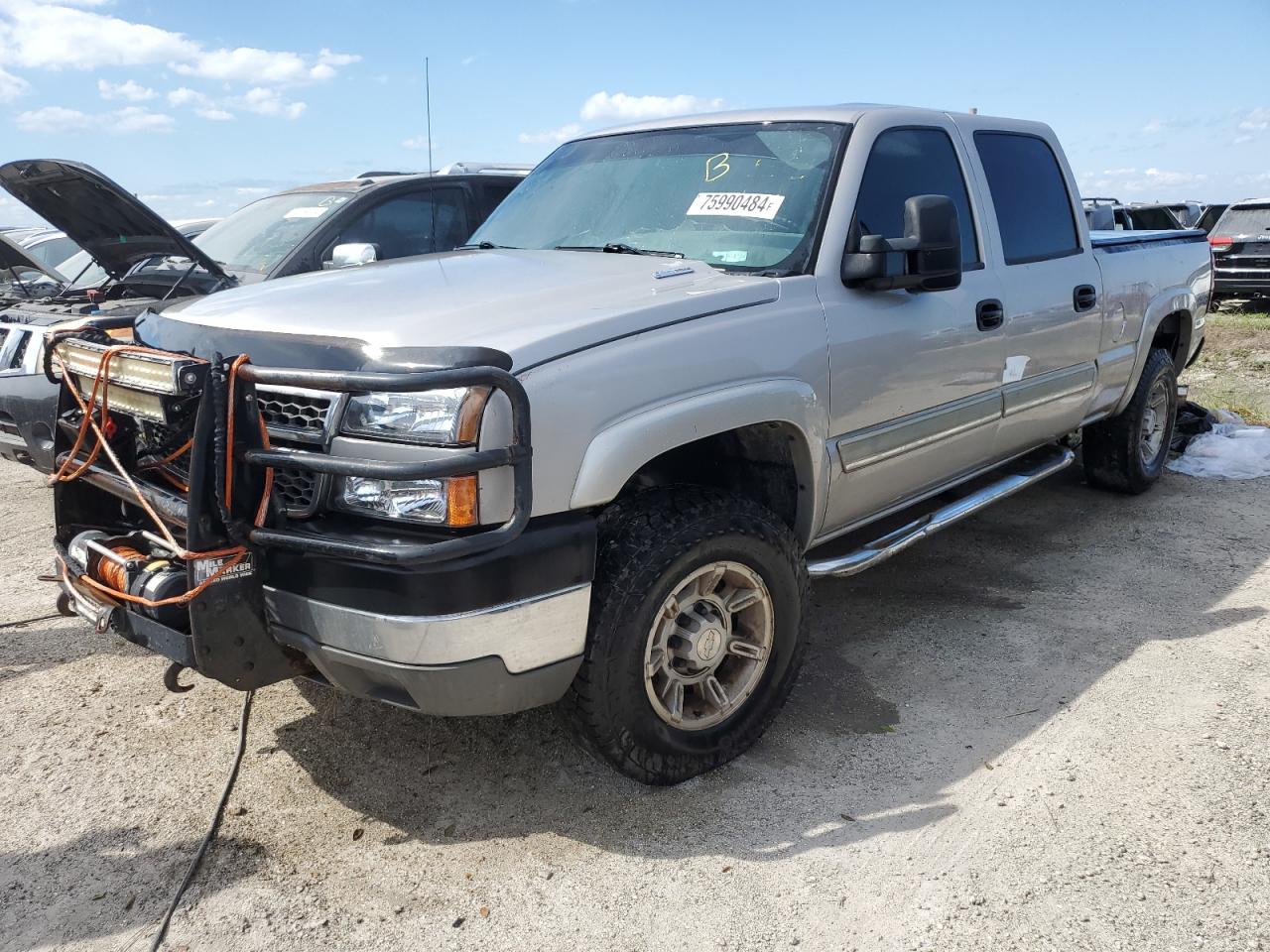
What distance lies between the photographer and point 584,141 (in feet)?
14.6

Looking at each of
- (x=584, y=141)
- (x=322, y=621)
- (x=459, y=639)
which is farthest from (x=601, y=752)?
(x=584, y=141)

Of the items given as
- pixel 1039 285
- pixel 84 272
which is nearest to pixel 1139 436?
pixel 1039 285

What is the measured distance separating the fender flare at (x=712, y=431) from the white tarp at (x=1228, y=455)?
4361mm

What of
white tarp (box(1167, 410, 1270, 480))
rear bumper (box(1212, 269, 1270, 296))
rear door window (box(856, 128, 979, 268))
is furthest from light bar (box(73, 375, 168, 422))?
rear bumper (box(1212, 269, 1270, 296))

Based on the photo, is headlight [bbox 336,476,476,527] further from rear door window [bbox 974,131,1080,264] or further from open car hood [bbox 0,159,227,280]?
open car hood [bbox 0,159,227,280]

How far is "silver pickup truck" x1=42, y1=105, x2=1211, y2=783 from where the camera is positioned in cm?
246

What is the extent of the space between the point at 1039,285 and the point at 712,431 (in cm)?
225

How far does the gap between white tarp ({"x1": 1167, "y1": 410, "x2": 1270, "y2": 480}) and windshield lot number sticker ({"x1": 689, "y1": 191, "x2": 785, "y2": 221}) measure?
4436 mm

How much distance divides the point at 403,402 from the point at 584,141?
235 centimetres

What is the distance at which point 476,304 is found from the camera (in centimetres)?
284

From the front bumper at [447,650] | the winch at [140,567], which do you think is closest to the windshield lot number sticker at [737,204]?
the front bumper at [447,650]

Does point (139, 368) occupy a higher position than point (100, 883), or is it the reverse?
point (139, 368)

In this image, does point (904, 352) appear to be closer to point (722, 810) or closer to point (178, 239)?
point (722, 810)

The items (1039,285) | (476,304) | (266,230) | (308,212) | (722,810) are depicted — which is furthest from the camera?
(266,230)
